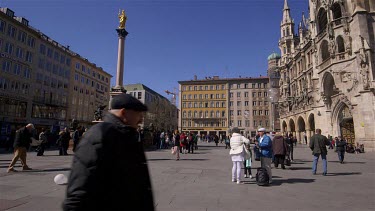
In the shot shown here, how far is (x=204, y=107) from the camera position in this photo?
279ft

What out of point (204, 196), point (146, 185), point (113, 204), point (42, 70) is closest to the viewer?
point (113, 204)

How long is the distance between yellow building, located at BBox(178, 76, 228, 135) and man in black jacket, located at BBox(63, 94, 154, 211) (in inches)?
3199

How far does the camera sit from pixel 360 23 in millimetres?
27406

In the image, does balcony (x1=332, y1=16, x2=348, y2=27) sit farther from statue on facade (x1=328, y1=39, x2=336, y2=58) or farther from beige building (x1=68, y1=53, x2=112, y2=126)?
beige building (x1=68, y1=53, x2=112, y2=126)

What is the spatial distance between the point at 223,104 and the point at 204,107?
661 centimetres

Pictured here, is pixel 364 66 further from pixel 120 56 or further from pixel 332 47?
pixel 120 56

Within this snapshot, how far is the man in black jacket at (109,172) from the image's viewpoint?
175 centimetres

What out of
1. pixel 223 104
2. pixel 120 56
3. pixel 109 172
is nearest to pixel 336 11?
pixel 120 56

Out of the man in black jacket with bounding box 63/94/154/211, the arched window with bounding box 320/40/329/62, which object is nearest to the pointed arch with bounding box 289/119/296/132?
the arched window with bounding box 320/40/329/62

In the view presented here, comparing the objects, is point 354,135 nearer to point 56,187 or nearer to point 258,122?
point 56,187

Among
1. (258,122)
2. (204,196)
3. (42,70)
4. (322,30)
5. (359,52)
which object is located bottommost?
(204,196)

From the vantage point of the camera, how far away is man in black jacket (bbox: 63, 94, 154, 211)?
5.74ft

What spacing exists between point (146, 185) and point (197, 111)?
8330cm

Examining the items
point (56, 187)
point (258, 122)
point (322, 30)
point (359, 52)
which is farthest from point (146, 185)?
point (258, 122)
